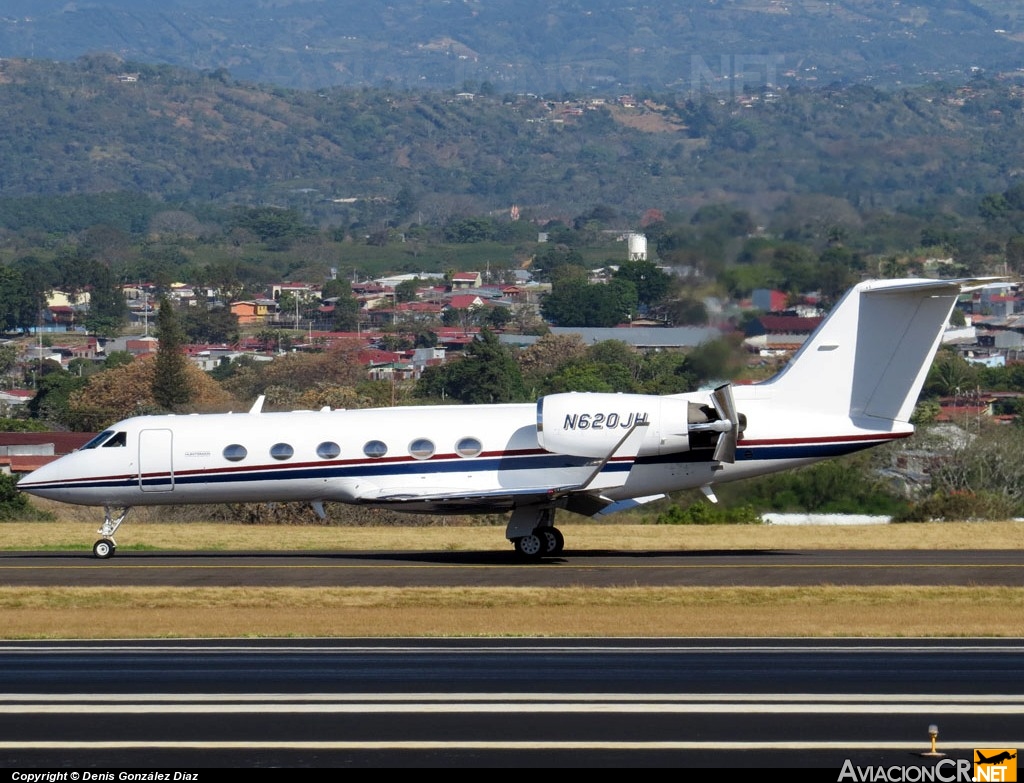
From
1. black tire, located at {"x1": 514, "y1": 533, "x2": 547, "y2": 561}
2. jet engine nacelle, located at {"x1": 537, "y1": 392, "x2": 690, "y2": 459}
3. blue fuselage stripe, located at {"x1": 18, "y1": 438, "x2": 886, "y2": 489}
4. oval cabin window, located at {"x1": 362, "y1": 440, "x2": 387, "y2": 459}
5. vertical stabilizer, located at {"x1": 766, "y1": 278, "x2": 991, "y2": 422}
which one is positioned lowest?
black tire, located at {"x1": 514, "y1": 533, "x2": 547, "y2": 561}

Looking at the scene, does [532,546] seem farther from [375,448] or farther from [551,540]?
[375,448]

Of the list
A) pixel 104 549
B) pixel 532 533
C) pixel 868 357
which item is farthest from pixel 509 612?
pixel 104 549

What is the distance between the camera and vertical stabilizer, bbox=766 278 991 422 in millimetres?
29750

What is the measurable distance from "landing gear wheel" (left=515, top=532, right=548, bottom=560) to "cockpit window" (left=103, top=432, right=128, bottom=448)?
785cm

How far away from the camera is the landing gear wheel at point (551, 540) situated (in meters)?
30.8

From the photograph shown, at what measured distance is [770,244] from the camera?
33.2 m

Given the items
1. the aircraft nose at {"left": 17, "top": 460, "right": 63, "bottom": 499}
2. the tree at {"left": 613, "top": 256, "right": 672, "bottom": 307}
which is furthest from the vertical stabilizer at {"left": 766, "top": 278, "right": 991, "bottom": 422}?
the tree at {"left": 613, "top": 256, "right": 672, "bottom": 307}

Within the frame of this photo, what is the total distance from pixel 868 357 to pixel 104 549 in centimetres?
1484

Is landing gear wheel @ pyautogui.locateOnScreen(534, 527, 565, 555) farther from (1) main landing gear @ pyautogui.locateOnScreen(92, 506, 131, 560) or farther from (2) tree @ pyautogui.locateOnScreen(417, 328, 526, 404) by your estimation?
(2) tree @ pyautogui.locateOnScreen(417, 328, 526, 404)

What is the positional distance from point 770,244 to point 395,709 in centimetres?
1841

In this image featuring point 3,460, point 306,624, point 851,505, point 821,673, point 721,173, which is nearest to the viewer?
point 821,673

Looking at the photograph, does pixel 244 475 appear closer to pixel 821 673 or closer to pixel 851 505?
pixel 821 673

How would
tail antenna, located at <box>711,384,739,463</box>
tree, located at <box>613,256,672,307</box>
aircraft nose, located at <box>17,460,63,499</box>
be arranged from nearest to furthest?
tail antenna, located at <box>711,384,739,463</box>
aircraft nose, located at <box>17,460,63,499</box>
tree, located at <box>613,256,672,307</box>

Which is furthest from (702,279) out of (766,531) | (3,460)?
(3,460)
